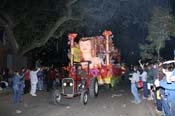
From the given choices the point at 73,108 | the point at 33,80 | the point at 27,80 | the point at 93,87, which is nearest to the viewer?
the point at 73,108

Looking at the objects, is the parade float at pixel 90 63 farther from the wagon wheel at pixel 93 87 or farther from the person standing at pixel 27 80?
the person standing at pixel 27 80

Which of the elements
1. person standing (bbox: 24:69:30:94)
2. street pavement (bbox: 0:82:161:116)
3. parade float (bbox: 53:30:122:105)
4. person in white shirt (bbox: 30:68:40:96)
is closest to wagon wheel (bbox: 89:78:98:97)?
parade float (bbox: 53:30:122:105)

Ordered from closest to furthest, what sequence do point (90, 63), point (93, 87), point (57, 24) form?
point (93, 87) → point (90, 63) → point (57, 24)

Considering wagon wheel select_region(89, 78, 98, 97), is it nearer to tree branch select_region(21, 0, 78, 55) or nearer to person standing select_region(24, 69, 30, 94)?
person standing select_region(24, 69, 30, 94)

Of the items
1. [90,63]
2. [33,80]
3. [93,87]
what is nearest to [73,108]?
[93,87]

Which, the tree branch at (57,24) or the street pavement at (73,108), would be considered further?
the tree branch at (57,24)

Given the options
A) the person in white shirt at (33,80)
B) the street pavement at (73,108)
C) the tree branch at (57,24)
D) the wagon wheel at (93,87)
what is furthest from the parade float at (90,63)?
the person in white shirt at (33,80)

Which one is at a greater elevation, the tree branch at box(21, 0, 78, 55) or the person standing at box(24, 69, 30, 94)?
the tree branch at box(21, 0, 78, 55)

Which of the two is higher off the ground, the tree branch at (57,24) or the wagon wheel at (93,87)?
the tree branch at (57,24)

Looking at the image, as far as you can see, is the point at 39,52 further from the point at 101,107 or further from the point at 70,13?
the point at 101,107

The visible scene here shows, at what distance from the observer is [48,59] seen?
4262 cm

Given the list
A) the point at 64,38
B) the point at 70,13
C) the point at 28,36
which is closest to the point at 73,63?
the point at 70,13

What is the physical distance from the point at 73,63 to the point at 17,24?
5.63 meters

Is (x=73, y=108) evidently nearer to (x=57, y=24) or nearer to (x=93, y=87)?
(x=93, y=87)
